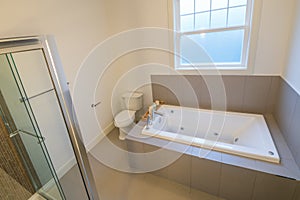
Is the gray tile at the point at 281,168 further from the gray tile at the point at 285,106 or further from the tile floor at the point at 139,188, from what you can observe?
the tile floor at the point at 139,188

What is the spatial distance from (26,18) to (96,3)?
1062mm

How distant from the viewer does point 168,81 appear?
7.96 ft

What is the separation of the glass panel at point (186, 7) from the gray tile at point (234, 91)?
1.01 metres

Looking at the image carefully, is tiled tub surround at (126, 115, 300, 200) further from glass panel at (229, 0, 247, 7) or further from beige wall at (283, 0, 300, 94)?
glass panel at (229, 0, 247, 7)

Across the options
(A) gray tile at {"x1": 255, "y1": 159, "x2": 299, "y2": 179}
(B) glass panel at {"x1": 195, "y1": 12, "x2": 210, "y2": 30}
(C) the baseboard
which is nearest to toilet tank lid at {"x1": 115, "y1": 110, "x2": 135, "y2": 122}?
(C) the baseboard

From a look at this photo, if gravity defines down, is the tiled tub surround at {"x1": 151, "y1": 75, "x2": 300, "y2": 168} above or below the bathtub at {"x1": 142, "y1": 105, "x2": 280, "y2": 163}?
above

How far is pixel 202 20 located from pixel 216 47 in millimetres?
403

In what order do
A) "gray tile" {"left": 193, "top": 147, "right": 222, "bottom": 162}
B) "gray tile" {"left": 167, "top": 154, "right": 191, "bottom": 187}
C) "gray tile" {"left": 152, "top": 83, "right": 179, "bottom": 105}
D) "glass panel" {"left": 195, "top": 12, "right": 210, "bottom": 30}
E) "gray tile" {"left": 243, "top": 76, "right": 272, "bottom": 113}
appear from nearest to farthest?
"gray tile" {"left": 193, "top": 147, "right": 222, "bottom": 162} → "gray tile" {"left": 167, "top": 154, "right": 191, "bottom": 187} → "gray tile" {"left": 243, "top": 76, "right": 272, "bottom": 113} → "glass panel" {"left": 195, "top": 12, "right": 210, "bottom": 30} → "gray tile" {"left": 152, "top": 83, "right": 179, "bottom": 105}

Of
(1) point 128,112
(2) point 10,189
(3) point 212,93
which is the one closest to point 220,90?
(3) point 212,93

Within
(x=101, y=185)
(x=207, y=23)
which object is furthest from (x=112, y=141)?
(x=207, y=23)

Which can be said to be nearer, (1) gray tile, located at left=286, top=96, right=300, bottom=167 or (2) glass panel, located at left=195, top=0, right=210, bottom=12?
(1) gray tile, located at left=286, top=96, right=300, bottom=167

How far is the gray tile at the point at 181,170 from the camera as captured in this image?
1.56m

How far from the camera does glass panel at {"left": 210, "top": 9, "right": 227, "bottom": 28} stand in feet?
6.42

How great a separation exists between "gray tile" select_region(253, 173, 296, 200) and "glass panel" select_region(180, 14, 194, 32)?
6.13 ft
